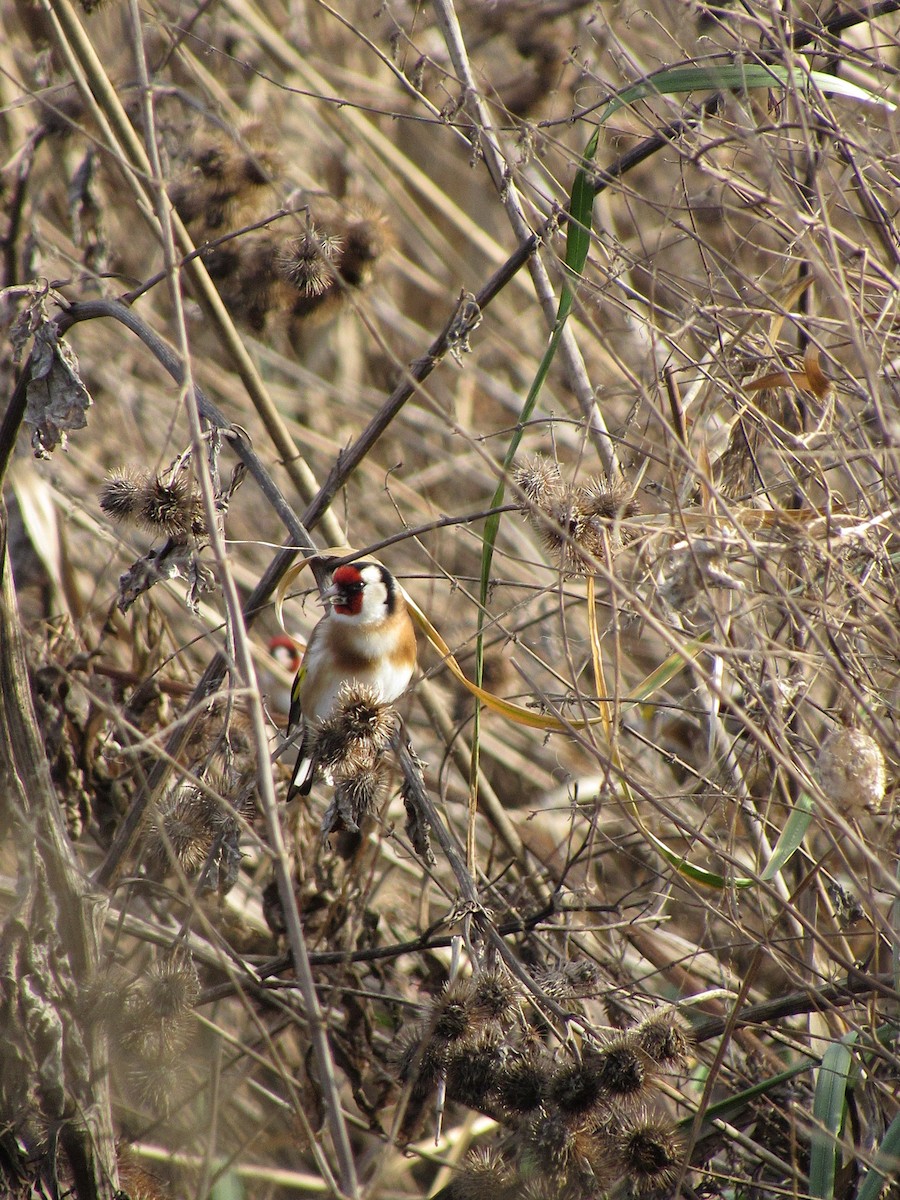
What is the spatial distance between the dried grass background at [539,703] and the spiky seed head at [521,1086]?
15mm

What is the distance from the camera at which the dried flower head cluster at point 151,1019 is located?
2.23 meters

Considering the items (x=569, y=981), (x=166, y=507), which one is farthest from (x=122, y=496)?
(x=569, y=981)

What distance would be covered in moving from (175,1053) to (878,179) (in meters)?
2.39

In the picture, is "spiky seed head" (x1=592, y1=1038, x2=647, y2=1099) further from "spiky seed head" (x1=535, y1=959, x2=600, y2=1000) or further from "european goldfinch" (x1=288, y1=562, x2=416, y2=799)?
"european goldfinch" (x1=288, y1=562, x2=416, y2=799)

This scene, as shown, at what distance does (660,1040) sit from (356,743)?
2.67ft

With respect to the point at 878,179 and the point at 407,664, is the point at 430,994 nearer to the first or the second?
the point at 407,664

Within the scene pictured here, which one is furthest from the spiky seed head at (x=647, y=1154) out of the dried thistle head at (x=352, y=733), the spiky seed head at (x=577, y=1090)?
the dried thistle head at (x=352, y=733)

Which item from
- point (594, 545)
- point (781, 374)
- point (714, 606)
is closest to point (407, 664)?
point (594, 545)

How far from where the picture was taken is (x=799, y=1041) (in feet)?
9.35

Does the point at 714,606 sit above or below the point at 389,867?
above

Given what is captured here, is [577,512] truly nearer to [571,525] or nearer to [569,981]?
[571,525]

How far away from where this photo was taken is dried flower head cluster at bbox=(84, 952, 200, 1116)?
7.30 feet

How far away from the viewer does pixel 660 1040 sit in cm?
210

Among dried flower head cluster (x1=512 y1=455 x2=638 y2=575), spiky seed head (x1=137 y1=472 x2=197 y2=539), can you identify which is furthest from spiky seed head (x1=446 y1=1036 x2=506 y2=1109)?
spiky seed head (x1=137 y1=472 x2=197 y2=539)
